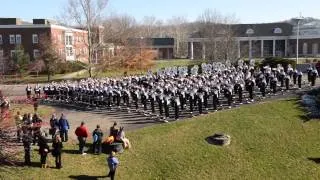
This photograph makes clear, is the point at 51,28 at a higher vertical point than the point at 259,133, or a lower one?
higher

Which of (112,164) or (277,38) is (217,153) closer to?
(112,164)

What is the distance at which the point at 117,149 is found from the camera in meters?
22.5

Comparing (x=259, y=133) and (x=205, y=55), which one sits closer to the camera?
(x=259, y=133)

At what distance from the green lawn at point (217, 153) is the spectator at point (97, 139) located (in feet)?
1.41

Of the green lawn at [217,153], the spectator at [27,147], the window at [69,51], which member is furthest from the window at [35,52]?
the spectator at [27,147]

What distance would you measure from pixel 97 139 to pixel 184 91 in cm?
917

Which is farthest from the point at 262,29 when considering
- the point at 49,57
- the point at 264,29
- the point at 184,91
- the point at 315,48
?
the point at 184,91

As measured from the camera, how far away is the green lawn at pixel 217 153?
21.3m

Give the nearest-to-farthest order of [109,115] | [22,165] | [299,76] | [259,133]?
[22,165] → [259,133] → [109,115] → [299,76]

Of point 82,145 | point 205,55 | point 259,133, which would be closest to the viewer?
point 82,145

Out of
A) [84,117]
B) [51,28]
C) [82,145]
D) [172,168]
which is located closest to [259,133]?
[172,168]

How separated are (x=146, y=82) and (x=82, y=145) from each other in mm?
14880

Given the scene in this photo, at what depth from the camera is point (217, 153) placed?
2345cm

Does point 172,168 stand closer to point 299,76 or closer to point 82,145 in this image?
point 82,145
